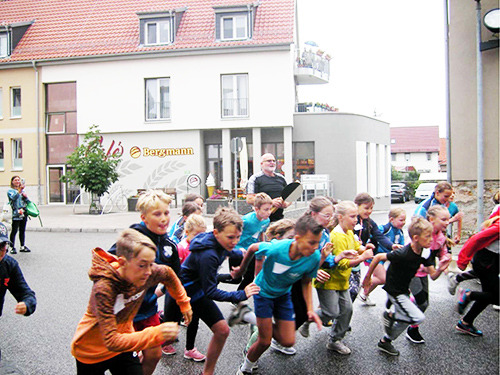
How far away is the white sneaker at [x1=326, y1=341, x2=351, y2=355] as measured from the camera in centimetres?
472

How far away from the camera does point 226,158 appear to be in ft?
87.5

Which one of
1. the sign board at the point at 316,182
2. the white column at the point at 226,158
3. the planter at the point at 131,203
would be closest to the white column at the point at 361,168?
the sign board at the point at 316,182

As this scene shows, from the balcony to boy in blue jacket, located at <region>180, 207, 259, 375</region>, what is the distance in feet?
84.9

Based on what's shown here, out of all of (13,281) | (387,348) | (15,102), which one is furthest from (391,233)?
(15,102)

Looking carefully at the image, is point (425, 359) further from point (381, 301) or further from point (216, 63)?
point (216, 63)

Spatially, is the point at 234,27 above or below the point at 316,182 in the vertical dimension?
above

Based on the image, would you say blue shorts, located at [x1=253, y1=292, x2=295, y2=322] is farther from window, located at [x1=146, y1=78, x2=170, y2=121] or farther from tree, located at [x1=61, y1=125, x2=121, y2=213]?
window, located at [x1=146, y1=78, x2=170, y2=121]

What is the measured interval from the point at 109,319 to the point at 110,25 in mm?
29398

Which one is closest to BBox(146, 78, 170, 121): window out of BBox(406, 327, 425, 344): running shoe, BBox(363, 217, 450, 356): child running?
BBox(406, 327, 425, 344): running shoe

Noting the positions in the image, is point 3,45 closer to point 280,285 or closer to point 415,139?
point 280,285

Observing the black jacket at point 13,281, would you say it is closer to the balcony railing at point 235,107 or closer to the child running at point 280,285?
the child running at point 280,285

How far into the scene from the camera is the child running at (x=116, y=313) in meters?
2.84

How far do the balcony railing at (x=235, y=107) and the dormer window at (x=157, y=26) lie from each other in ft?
16.5

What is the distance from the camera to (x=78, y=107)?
2758 centimetres
